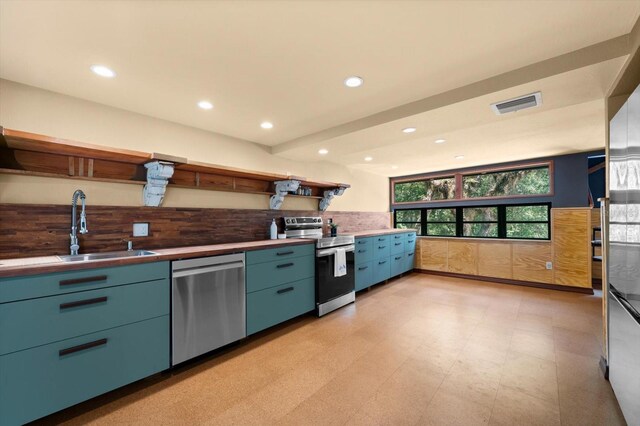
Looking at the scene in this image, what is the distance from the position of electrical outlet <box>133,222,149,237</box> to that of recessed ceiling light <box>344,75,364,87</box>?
7.29ft

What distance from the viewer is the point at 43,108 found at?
2111 millimetres

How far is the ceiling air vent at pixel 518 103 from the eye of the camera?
2150mm

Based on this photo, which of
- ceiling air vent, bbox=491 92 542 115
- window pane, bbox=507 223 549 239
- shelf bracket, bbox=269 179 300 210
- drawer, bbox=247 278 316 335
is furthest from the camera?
window pane, bbox=507 223 549 239

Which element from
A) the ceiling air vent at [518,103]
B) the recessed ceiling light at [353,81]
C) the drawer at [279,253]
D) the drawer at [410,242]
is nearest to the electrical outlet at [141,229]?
the drawer at [279,253]

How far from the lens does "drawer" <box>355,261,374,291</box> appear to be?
3.95 m

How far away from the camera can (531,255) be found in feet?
14.3

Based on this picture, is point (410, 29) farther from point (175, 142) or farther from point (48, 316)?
point (48, 316)

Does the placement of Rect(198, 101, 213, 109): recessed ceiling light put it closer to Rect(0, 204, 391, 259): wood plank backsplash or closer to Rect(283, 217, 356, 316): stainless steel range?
Rect(0, 204, 391, 259): wood plank backsplash

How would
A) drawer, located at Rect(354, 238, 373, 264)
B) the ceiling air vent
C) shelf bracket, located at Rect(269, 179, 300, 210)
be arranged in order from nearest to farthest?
the ceiling air vent, shelf bracket, located at Rect(269, 179, 300, 210), drawer, located at Rect(354, 238, 373, 264)

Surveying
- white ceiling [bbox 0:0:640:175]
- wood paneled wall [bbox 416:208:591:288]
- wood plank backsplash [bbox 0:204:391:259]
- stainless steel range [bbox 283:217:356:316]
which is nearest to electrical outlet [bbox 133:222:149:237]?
wood plank backsplash [bbox 0:204:391:259]

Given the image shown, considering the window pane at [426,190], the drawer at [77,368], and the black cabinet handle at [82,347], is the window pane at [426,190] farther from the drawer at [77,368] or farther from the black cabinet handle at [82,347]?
the black cabinet handle at [82,347]

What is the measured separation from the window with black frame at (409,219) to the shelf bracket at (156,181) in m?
5.05

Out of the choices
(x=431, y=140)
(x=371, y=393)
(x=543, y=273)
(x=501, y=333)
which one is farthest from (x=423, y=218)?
(x=371, y=393)

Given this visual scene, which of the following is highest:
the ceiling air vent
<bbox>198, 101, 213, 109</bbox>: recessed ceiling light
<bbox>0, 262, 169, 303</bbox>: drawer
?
<bbox>198, 101, 213, 109</bbox>: recessed ceiling light
